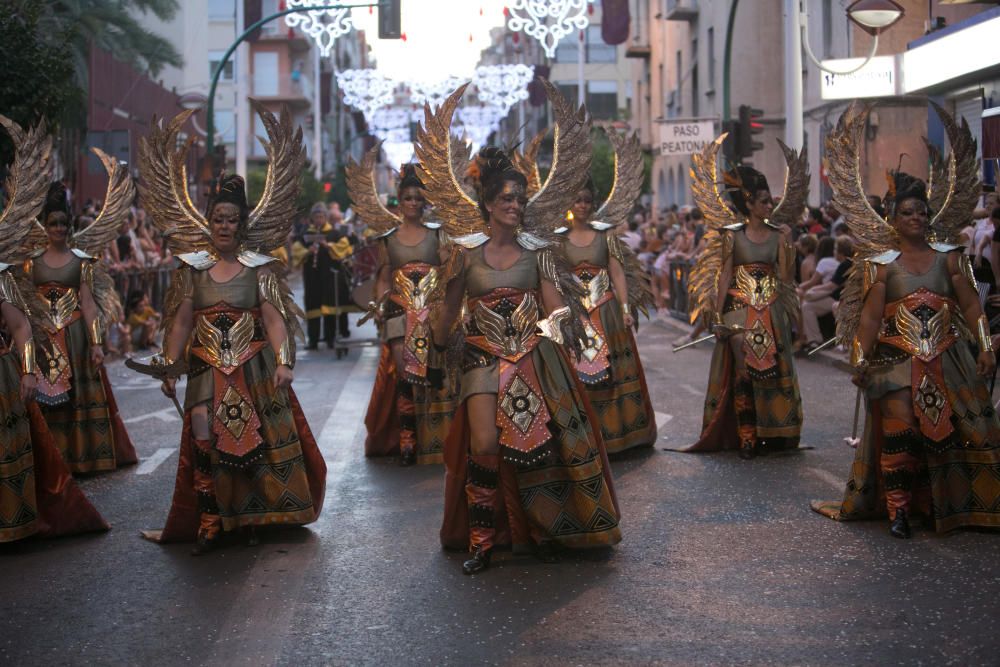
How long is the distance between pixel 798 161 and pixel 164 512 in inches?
208

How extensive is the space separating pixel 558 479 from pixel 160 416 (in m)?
7.61

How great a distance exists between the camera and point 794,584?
6648 mm

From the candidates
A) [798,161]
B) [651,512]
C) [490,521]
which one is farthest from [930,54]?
[490,521]

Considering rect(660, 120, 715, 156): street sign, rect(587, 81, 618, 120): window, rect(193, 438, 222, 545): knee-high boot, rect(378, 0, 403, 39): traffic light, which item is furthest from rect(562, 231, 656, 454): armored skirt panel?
rect(587, 81, 618, 120): window

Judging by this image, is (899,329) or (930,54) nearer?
(899,329)

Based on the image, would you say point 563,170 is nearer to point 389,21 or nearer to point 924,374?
point 924,374

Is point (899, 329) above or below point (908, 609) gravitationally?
above

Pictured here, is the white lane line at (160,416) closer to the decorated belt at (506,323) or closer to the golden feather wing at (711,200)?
the golden feather wing at (711,200)

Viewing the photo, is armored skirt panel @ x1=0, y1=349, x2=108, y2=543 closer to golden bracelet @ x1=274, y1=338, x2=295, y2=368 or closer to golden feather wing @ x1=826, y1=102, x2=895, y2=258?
golden bracelet @ x1=274, y1=338, x2=295, y2=368

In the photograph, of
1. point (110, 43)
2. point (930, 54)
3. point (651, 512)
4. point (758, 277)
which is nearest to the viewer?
point (651, 512)

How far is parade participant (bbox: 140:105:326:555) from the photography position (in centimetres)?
759

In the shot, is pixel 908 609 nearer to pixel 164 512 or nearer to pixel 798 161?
pixel 164 512

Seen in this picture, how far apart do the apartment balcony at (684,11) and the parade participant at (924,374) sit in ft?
116

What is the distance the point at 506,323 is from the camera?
7.14 m
